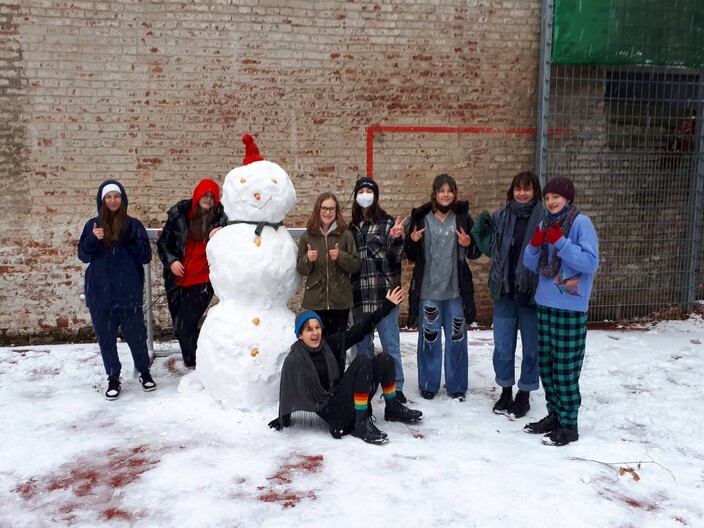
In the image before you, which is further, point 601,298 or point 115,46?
point 601,298

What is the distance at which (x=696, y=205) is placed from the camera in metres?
7.21

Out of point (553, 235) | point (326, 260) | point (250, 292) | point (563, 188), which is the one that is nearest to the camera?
point (553, 235)

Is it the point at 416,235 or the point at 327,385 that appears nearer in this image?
the point at 327,385

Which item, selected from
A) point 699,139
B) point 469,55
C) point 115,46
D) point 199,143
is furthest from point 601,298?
point 115,46

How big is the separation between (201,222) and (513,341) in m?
2.57

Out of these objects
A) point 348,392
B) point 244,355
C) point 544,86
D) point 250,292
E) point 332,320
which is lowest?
point 348,392

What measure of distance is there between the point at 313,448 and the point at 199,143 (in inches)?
154

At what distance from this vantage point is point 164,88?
6188mm

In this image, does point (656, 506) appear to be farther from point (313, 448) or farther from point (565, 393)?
point (313, 448)

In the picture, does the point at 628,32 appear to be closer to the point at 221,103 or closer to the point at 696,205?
the point at 696,205

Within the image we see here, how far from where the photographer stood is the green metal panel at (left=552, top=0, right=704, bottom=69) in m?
6.60

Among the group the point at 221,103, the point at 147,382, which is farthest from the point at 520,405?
the point at 221,103

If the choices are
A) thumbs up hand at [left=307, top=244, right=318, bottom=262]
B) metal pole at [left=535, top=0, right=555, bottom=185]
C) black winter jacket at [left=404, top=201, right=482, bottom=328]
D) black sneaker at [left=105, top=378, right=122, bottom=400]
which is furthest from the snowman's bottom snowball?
metal pole at [left=535, top=0, right=555, bottom=185]

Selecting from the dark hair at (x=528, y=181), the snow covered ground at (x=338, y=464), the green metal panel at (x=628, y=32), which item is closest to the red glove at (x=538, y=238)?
the dark hair at (x=528, y=181)
